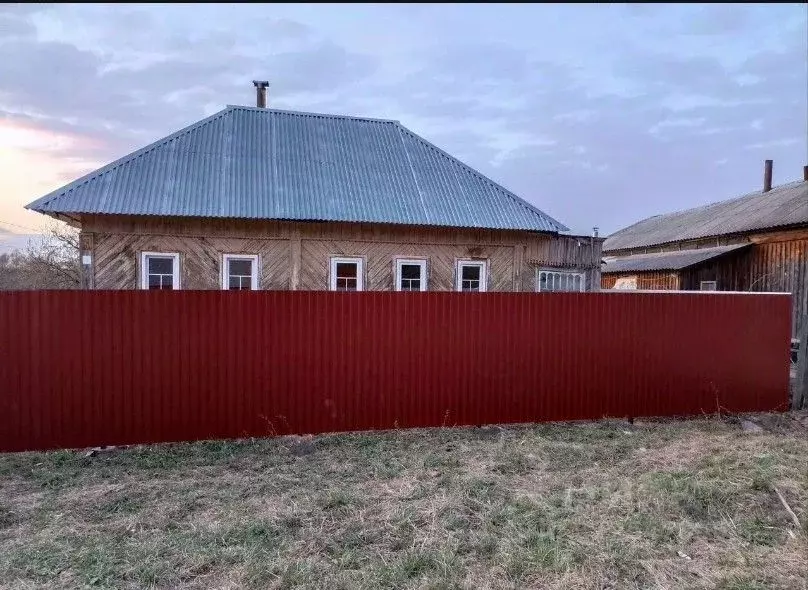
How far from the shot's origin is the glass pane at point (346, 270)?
12.4 metres

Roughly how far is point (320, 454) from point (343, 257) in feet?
22.9

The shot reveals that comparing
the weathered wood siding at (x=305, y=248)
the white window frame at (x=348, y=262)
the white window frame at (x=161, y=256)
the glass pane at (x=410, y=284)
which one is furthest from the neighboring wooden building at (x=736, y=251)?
the white window frame at (x=161, y=256)

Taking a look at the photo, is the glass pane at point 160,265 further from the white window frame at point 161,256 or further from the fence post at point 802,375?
the fence post at point 802,375

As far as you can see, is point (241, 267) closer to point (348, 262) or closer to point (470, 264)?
point (348, 262)

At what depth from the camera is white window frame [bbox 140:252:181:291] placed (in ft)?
37.1

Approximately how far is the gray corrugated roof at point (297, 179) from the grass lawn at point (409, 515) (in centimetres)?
684

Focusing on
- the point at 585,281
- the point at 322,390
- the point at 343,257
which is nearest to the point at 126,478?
the point at 322,390

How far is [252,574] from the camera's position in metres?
3.42

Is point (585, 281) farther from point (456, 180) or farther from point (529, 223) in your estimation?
point (456, 180)

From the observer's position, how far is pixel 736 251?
19.1 metres

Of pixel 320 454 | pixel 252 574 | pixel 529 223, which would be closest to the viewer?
pixel 252 574

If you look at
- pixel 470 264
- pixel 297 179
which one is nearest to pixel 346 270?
pixel 297 179

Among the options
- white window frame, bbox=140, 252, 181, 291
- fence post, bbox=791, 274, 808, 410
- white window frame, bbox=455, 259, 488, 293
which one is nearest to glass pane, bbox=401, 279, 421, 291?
white window frame, bbox=455, 259, 488, 293

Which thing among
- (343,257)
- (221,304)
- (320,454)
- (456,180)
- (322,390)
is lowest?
(320,454)
